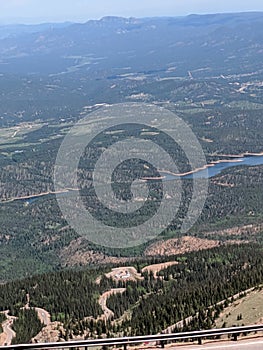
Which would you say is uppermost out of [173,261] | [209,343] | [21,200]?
[209,343]

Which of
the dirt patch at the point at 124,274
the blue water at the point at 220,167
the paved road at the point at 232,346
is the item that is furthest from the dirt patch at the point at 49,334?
the blue water at the point at 220,167

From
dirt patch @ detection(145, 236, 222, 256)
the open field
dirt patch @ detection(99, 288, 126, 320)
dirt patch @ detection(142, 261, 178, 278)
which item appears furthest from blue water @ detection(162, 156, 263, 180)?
the open field

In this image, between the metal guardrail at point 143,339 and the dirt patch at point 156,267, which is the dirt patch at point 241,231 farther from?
the metal guardrail at point 143,339

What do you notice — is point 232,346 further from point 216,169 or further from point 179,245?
point 216,169

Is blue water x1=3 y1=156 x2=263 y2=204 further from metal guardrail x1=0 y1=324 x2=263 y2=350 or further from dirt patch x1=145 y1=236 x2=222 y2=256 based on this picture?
metal guardrail x1=0 y1=324 x2=263 y2=350

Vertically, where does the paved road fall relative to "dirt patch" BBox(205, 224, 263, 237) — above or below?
above

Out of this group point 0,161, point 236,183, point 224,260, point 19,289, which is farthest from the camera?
point 0,161

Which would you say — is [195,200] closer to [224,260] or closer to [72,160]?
[72,160]

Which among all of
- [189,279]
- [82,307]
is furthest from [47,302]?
[189,279]
